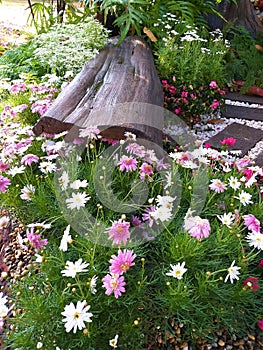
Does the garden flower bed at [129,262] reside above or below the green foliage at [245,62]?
above

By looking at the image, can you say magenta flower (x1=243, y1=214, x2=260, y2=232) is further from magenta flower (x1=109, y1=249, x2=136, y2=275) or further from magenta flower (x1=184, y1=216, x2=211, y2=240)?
magenta flower (x1=109, y1=249, x2=136, y2=275)

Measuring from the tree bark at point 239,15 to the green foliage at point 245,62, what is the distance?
1.19 ft

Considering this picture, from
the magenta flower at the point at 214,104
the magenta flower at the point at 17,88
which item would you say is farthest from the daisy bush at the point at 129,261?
the magenta flower at the point at 214,104

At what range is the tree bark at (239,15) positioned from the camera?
191 inches

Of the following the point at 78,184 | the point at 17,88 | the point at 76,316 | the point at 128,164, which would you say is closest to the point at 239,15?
the point at 17,88

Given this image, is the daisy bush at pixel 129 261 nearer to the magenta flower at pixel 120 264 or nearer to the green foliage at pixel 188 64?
the magenta flower at pixel 120 264

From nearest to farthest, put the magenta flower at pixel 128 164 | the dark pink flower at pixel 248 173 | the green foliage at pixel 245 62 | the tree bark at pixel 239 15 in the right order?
the magenta flower at pixel 128 164 → the dark pink flower at pixel 248 173 → the green foliage at pixel 245 62 → the tree bark at pixel 239 15

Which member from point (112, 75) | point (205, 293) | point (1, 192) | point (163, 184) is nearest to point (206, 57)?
point (112, 75)

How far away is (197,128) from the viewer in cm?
321

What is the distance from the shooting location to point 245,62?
4.13m

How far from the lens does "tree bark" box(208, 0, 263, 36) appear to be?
191 inches

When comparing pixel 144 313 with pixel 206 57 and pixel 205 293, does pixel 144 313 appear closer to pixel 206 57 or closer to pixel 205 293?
pixel 205 293

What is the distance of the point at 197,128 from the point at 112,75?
93 centimetres

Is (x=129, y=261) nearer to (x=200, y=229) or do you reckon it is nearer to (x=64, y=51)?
(x=200, y=229)
